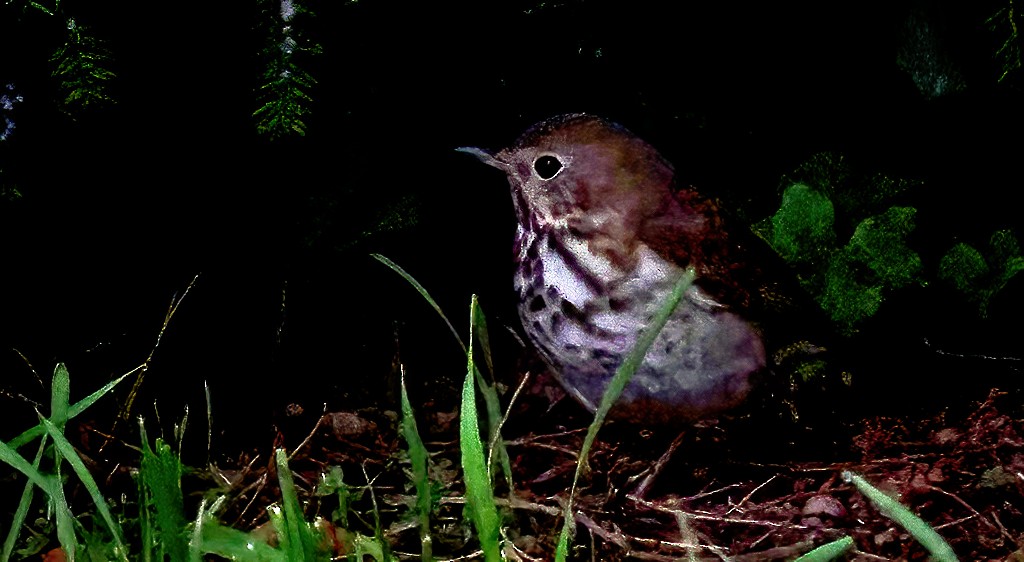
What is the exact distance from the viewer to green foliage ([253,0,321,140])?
2189 millimetres

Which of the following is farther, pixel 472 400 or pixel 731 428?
pixel 731 428

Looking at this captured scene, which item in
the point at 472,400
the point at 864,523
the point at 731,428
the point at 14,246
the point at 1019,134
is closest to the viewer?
the point at 472,400

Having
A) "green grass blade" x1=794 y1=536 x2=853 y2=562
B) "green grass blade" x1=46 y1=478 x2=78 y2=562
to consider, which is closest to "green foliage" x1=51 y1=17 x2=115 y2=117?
"green grass blade" x1=46 y1=478 x2=78 y2=562

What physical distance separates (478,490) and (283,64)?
1022 millimetres

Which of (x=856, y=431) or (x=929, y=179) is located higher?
(x=929, y=179)

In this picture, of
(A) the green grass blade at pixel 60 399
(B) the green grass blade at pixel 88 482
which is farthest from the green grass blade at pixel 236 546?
(A) the green grass blade at pixel 60 399

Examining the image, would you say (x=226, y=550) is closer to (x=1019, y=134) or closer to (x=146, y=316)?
(x=146, y=316)

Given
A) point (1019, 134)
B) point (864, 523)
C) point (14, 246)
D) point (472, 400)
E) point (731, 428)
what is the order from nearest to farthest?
point (472, 400), point (864, 523), point (14, 246), point (731, 428), point (1019, 134)

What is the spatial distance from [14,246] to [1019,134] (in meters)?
2.73

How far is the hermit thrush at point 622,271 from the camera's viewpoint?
2.45 metres

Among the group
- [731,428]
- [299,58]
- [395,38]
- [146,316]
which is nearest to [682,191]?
[731,428]

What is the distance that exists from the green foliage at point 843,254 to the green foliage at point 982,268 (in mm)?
175

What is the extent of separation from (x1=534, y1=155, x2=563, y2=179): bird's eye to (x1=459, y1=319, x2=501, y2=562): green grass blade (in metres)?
1.01

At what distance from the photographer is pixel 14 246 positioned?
2.59m
